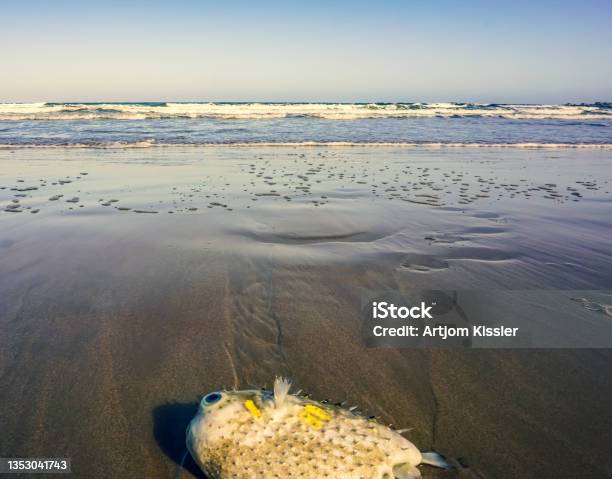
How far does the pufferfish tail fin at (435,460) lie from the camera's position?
7.71 ft

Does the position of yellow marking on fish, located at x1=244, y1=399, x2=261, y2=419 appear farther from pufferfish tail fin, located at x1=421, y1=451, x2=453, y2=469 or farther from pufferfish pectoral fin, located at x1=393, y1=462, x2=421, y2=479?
pufferfish tail fin, located at x1=421, y1=451, x2=453, y2=469

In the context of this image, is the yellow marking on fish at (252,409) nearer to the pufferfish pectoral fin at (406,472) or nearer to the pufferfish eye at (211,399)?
the pufferfish eye at (211,399)

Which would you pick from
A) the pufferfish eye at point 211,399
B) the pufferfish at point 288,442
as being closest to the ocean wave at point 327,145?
the pufferfish eye at point 211,399

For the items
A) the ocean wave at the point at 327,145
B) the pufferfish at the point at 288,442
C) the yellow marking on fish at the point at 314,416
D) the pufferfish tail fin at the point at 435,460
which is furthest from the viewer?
the ocean wave at the point at 327,145

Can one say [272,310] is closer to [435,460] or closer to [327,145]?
[435,460]

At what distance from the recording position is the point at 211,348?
3391mm

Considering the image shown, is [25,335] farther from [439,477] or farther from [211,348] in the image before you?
[439,477]

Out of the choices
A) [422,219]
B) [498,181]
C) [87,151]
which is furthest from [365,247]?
[87,151]

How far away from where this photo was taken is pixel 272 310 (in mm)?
3986

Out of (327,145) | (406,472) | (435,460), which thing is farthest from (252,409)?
(327,145)

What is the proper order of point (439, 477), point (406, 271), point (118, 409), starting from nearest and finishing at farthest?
point (439, 477) < point (118, 409) < point (406, 271)

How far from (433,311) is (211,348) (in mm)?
2080

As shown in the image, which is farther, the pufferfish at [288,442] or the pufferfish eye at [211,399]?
the pufferfish eye at [211,399]

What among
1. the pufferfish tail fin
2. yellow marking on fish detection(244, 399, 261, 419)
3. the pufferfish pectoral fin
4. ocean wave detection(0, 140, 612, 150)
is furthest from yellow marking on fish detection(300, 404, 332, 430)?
ocean wave detection(0, 140, 612, 150)
